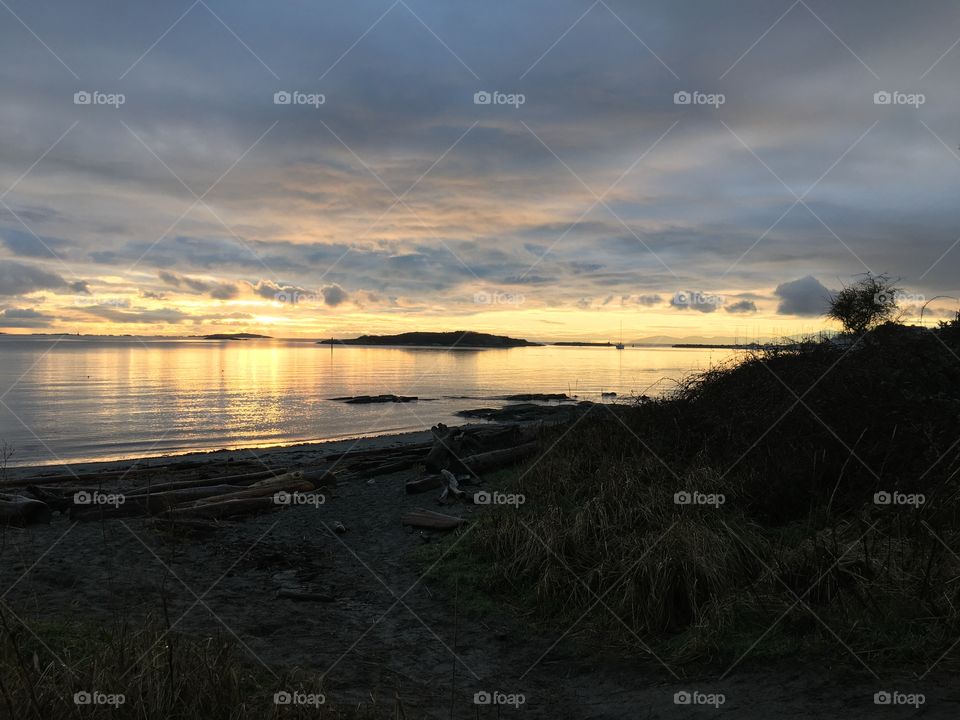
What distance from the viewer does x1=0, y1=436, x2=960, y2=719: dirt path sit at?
211 inches

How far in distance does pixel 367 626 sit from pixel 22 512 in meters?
7.02

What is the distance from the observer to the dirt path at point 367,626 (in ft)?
17.6

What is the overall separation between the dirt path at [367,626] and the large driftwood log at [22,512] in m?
0.31

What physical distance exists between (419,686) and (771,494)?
18.2 ft

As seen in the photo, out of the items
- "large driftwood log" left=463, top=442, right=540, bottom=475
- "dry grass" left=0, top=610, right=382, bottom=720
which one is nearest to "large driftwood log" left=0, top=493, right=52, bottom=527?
"dry grass" left=0, top=610, right=382, bottom=720

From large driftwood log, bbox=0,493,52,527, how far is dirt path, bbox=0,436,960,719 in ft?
1.03

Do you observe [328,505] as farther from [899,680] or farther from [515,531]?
[899,680]

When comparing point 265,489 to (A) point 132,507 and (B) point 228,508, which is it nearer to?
(B) point 228,508

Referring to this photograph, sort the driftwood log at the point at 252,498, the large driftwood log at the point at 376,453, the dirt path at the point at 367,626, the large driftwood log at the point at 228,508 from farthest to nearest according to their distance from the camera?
1. the large driftwood log at the point at 376,453
2. the driftwood log at the point at 252,498
3. the large driftwood log at the point at 228,508
4. the dirt path at the point at 367,626

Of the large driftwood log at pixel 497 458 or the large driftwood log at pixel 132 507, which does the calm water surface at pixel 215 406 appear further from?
the large driftwood log at pixel 132 507

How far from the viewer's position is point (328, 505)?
43.9ft

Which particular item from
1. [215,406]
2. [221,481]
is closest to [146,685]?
[221,481]

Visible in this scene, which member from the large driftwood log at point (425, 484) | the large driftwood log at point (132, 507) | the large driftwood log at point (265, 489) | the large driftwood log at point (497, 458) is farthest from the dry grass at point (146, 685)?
the large driftwood log at point (497, 458)

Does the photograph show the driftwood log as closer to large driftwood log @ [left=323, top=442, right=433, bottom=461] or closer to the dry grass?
large driftwood log @ [left=323, top=442, right=433, bottom=461]
